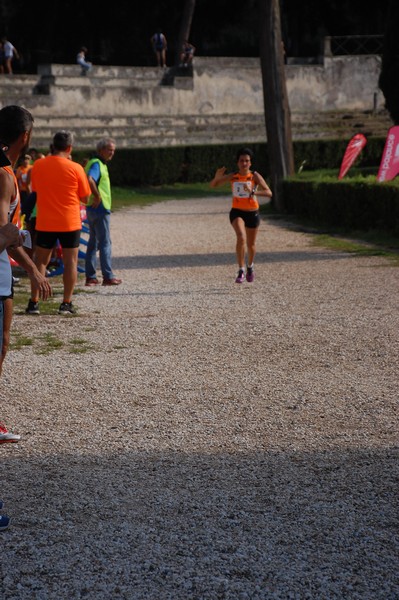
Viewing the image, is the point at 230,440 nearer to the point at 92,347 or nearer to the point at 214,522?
the point at 214,522

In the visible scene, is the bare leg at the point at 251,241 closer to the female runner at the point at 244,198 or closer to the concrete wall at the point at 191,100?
the female runner at the point at 244,198

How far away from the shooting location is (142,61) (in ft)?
157

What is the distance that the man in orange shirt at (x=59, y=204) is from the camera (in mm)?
10414

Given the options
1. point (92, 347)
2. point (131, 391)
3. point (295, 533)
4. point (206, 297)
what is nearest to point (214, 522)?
point (295, 533)

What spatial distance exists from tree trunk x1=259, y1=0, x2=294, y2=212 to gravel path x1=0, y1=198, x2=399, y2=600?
15.0 m

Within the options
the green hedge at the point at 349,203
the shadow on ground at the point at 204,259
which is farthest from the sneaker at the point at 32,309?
the green hedge at the point at 349,203

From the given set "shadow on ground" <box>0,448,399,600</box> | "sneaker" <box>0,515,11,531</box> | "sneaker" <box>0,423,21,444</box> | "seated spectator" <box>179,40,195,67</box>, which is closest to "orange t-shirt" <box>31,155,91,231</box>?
"sneaker" <box>0,423,21,444</box>

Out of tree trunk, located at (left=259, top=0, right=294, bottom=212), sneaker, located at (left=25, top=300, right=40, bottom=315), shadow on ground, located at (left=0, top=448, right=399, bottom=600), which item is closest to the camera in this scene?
shadow on ground, located at (left=0, top=448, right=399, bottom=600)

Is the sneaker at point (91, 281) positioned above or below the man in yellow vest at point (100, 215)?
below

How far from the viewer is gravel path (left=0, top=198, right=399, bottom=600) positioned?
4160 mm

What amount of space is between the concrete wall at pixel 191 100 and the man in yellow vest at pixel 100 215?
21.5m

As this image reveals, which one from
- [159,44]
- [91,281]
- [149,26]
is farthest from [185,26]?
[91,281]

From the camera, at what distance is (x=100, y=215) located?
12891 mm

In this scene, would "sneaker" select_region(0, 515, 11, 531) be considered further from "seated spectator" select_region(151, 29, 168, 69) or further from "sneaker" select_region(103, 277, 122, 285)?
"seated spectator" select_region(151, 29, 168, 69)
